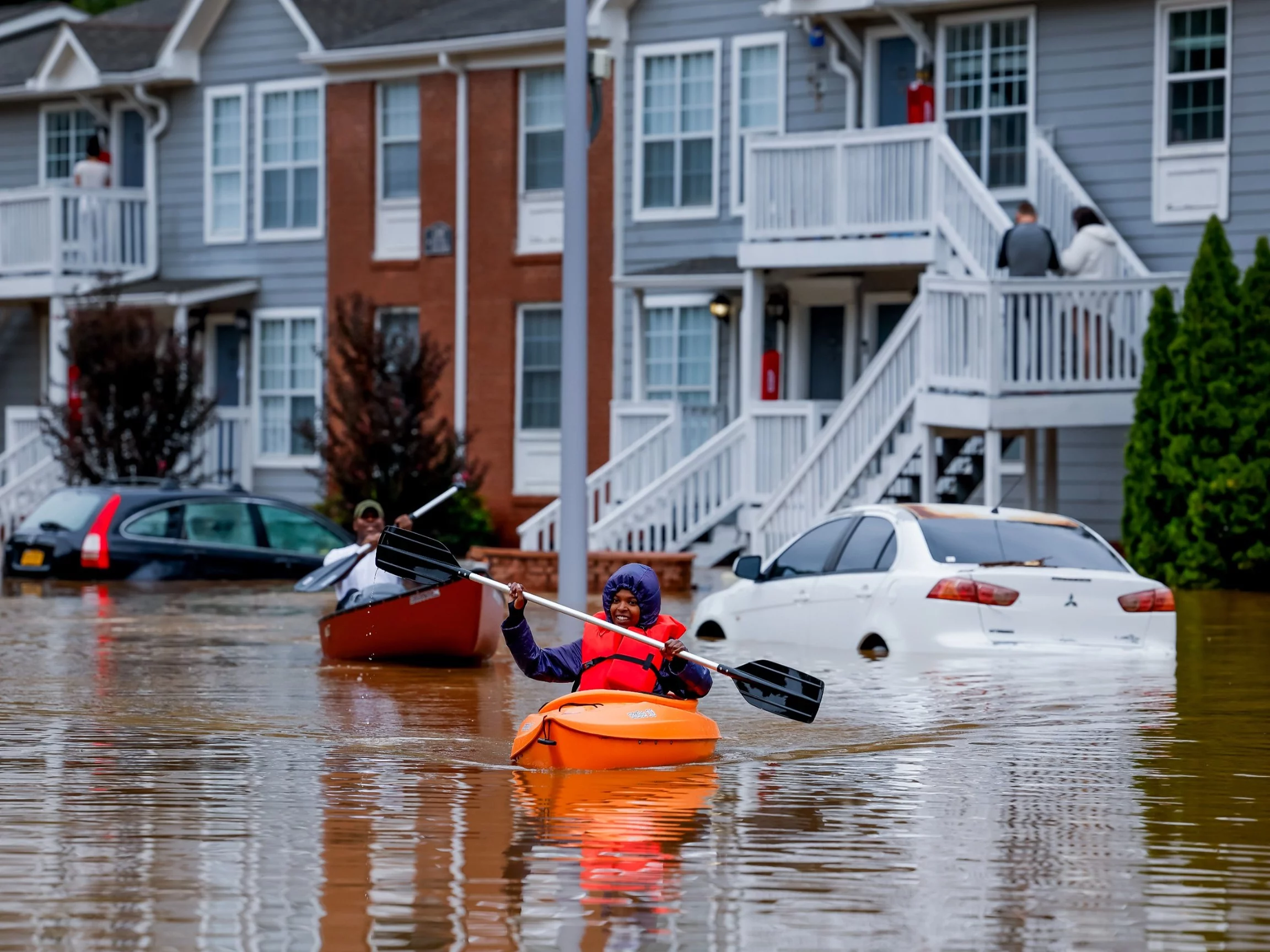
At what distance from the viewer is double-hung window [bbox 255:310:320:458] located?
117ft

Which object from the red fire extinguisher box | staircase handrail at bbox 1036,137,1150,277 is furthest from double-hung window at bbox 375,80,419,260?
staircase handrail at bbox 1036,137,1150,277

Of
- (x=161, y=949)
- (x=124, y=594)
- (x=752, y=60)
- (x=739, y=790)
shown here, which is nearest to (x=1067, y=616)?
(x=739, y=790)

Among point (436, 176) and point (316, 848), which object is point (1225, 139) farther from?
point (316, 848)

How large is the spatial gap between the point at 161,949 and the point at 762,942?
1.83 metres

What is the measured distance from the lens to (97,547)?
26.8 meters

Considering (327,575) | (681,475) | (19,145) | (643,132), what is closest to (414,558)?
(327,575)

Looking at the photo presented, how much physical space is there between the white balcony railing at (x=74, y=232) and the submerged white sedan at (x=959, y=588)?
20.6 m

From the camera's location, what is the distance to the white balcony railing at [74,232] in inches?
1430

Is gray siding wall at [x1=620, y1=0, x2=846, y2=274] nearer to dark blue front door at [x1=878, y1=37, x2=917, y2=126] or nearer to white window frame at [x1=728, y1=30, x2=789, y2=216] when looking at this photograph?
white window frame at [x1=728, y1=30, x2=789, y2=216]

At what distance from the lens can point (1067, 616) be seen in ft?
53.2

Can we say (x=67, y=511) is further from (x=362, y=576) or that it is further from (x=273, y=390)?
(x=362, y=576)

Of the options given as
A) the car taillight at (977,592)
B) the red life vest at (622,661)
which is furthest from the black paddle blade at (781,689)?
the car taillight at (977,592)

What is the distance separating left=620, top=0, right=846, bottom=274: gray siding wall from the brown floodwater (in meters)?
14.5

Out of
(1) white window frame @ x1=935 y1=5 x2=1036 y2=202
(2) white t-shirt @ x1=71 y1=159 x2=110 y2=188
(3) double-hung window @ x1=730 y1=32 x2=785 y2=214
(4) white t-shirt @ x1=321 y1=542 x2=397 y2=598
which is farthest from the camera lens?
(2) white t-shirt @ x1=71 y1=159 x2=110 y2=188
